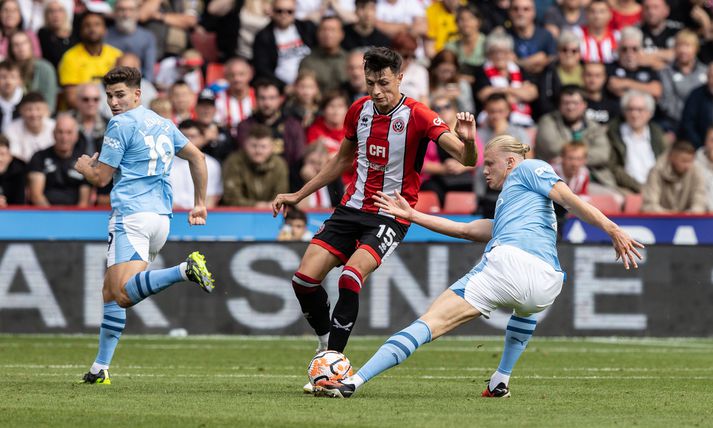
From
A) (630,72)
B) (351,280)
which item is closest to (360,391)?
(351,280)

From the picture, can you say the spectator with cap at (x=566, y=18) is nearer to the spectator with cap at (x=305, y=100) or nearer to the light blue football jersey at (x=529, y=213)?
the spectator with cap at (x=305, y=100)

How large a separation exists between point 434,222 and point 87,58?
10.8 meters

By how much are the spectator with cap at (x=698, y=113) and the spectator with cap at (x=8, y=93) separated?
9.33 m

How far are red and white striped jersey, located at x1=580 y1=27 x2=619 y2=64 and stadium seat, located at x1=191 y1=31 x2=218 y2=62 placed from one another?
18.2 ft

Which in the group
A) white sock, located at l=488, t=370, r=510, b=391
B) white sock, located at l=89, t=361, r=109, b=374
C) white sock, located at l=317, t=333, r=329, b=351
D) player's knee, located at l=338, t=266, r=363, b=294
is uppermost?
player's knee, located at l=338, t=266, r=363, b=294

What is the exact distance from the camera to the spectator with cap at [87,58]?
18.0m

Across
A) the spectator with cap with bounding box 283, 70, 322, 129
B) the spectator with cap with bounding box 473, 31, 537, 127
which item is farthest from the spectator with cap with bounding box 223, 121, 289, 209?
the spectator with cap with bounding box 473, 31, 537, 127

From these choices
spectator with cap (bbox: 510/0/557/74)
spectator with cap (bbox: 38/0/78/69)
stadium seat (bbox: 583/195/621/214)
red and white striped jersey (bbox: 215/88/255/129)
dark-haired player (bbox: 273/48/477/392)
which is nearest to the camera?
dark-haired player (bbox: 273/48/477/392)

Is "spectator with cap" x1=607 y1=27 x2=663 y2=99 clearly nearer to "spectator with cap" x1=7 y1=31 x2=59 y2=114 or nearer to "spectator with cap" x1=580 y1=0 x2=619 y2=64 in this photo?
"spectator with cap" x1=580 y1=0 x2=619 y2=64

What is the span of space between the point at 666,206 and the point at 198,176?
29.0 feet

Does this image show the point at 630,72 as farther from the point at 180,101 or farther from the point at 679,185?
the point at 180,101

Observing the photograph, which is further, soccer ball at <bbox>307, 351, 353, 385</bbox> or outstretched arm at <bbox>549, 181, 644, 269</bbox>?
soccer ball at <bbox>307, 351, 353, 385</bbox>

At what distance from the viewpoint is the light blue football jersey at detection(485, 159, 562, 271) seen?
8.50 meters

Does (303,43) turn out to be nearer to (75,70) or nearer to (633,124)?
(75,70)
